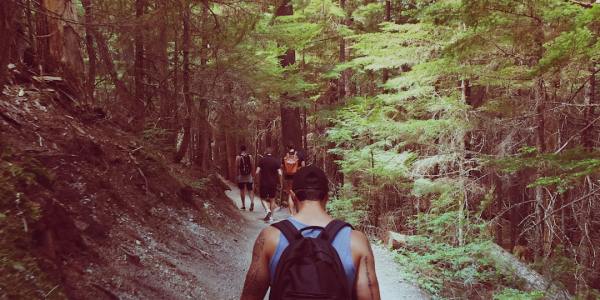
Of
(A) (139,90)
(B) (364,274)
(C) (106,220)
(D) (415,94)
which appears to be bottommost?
(C) (106,220)

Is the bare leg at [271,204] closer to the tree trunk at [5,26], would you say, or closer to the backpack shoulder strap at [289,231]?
the tree trunk at [5,26]

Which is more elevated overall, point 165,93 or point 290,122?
point 165,93

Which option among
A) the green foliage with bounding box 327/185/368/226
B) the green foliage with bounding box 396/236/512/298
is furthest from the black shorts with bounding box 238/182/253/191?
the green foliage with bounding box 396/236/512/298

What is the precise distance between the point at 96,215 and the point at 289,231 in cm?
424

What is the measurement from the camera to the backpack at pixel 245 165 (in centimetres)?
1333

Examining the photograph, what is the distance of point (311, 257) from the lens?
2348 millimetres

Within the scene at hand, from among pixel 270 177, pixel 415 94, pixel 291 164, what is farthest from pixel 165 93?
pixel 415 94

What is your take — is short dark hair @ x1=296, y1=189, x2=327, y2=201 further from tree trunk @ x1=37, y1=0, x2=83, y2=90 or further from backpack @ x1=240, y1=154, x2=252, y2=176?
backpack @ x1=240, y1=154, x2=252, y2=176

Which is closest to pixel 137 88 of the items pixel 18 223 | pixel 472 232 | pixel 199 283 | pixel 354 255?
pixel 199 283

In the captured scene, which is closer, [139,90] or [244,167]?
[139,90]

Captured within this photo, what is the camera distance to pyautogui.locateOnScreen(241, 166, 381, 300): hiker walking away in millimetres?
2289

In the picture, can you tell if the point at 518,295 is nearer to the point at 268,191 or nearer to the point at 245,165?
the point at 268,191

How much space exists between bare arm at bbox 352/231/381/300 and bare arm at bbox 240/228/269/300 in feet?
1.77

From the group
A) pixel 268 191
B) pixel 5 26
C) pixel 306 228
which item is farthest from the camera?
pixel 268 191
